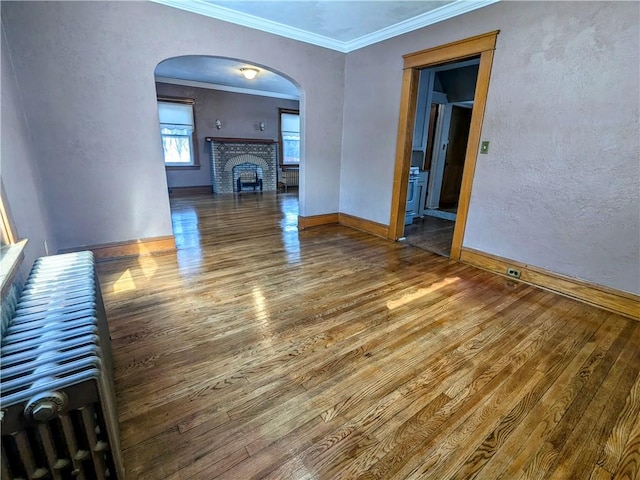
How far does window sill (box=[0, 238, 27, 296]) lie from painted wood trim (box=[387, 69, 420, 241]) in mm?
3670

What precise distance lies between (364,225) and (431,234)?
3.32ft

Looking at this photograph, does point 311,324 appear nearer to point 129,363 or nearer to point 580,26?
point 129,363

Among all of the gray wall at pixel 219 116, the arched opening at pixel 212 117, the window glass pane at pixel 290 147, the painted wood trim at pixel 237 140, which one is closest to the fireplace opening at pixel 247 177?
the arched opening at pixel 212 117

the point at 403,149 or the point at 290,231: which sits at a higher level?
the point at 403,149

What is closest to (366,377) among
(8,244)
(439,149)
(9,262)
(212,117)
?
(9,262)

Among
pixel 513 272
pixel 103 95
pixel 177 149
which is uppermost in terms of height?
pixel 103 95

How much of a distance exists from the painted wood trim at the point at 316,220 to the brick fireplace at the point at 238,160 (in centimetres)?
433

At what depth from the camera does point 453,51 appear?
3.16 metres

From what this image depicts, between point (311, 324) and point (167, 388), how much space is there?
98 centimetres

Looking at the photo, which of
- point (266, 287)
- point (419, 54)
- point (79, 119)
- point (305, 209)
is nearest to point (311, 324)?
point (266, 287)

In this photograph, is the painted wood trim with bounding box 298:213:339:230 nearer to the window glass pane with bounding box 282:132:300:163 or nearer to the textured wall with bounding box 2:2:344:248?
the textured wall with bounding box 2:2:344:248

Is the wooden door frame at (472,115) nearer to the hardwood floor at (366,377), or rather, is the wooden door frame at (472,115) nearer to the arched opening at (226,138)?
the hardwood floor at (366,377)

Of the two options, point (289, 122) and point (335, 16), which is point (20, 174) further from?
point (289, 122)

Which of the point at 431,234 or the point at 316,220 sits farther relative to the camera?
the point at 316,220
